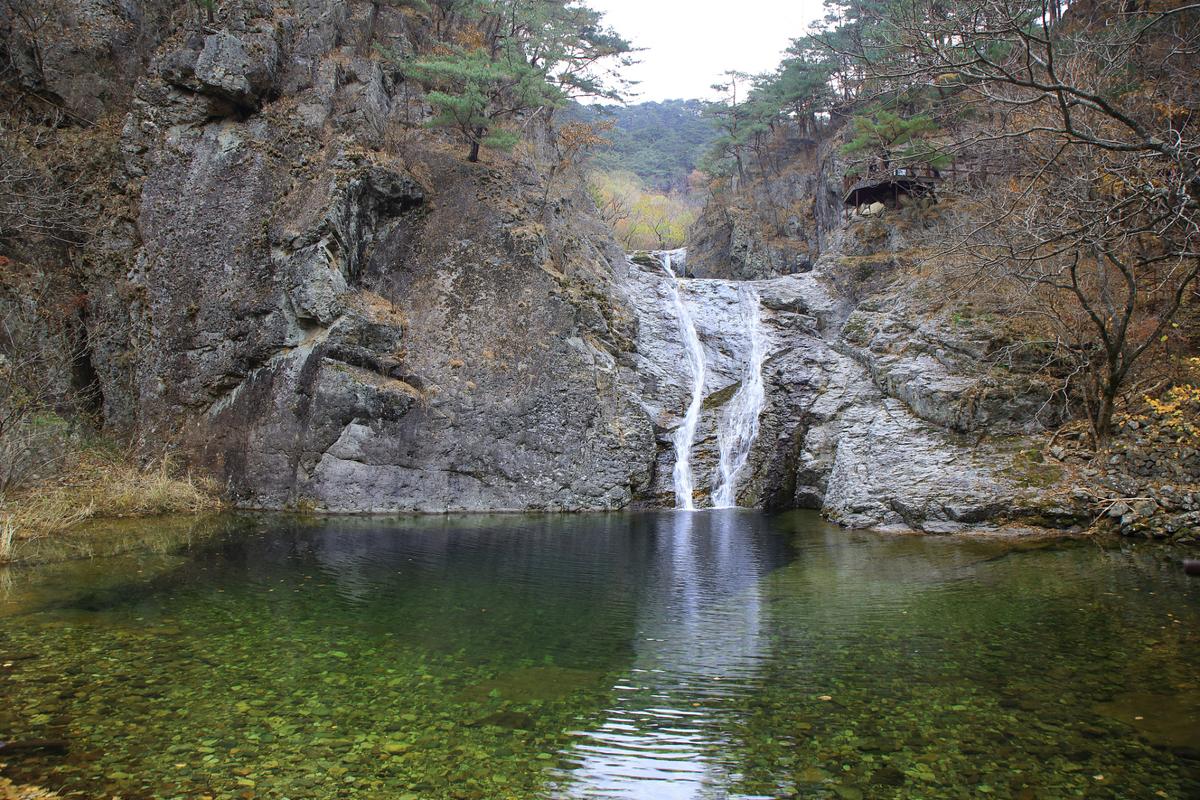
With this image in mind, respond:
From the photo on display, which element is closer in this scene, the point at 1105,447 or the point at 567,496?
the point at 1105,447

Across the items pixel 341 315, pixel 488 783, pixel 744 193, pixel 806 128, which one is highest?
pixel 806 128

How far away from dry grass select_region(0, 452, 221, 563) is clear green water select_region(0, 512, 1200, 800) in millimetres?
2376

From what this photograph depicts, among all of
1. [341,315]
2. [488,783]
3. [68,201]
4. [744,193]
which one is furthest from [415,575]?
[744,193]

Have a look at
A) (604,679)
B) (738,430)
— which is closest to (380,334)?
(738,430)

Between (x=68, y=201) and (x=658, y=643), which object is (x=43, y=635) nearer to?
Answer: (x=658, y=643)

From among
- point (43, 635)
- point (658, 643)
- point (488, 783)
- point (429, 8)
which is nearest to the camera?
point (488, 783)

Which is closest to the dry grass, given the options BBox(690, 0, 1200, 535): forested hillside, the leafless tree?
the leafless tree

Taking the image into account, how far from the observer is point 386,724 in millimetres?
5199

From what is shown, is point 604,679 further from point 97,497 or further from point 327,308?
point 327,308

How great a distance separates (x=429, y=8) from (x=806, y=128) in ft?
88.5

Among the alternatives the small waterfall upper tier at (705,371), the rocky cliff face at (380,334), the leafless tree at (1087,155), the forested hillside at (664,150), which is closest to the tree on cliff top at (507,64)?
the rocky cliff face at (380,334)

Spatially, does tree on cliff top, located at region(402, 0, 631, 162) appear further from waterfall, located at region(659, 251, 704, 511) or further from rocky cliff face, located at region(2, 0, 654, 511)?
waterfall, located at region(659, 251, 704, 511)

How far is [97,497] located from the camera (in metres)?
14.7

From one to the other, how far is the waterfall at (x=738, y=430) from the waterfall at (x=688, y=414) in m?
0.84
